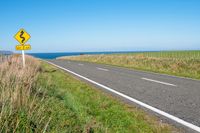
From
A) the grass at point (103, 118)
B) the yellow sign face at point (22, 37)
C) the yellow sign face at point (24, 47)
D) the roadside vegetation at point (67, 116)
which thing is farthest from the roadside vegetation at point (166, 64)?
the yellow sign face at point (22, 37)

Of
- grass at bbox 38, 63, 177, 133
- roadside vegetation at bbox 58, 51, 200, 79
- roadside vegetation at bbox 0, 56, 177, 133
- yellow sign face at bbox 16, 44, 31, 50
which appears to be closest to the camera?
roadside vegetation at bbox 0, 56, 177, 133

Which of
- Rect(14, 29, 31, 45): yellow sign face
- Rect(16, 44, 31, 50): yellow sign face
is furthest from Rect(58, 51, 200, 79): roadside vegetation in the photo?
Rect(14, 29, 31, 45): yellow sign face

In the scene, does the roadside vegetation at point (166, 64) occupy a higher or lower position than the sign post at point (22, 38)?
lower

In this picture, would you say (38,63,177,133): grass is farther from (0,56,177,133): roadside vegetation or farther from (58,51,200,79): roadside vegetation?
(58,51,200,79): roadside vegetation

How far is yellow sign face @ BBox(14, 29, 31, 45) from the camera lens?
44.0 feet

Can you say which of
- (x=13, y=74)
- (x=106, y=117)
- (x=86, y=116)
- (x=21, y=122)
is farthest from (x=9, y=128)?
(x=13, y=74)

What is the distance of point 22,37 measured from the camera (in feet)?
44.1

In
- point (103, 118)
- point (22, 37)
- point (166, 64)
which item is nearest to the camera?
point (103, 118)

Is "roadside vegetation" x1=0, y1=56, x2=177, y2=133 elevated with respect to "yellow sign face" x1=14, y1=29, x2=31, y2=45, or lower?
lower

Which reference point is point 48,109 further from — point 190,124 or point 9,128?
point 190,124

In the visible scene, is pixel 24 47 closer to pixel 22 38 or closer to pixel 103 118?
pixel 22 38

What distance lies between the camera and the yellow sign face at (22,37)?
13398 millimetres

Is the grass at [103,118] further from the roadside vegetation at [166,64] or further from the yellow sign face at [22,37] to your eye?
the roadside vegetation at [166,64]

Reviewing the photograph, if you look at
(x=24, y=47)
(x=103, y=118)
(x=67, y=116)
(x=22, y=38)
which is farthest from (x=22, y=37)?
(x=103, y=118)
